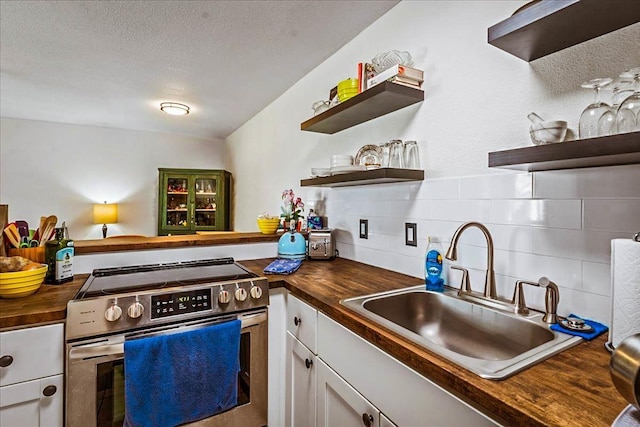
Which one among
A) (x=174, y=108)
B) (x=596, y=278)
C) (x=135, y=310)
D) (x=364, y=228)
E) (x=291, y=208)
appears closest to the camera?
(x=596, y=278)

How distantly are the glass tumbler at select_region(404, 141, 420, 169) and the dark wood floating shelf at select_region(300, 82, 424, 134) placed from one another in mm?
209

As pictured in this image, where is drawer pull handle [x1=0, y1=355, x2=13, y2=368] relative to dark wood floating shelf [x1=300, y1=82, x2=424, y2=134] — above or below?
below

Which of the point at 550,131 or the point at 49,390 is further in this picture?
the point at 49,390

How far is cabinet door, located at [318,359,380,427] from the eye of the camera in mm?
979

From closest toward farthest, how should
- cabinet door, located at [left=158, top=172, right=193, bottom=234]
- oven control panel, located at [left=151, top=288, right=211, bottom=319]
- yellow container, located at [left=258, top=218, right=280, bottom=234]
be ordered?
1. oven control panel, located at [left=151, top=288, right=211, bottom=319]
2. yellow container, located at [left=258, top=218, right=280, bottom=234]
3. cabinet door, located at [left=158, top=172, right=193, bottom=234]

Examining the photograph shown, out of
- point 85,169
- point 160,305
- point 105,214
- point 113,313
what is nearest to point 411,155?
point 160,305

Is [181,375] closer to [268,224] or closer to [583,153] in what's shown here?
[268,224]

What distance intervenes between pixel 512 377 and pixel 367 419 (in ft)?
1.53

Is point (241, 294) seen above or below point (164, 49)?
below

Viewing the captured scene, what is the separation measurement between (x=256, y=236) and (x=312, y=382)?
100cm

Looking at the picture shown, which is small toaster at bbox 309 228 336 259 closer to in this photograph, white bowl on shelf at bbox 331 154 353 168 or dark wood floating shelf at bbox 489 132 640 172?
white bowl on shelf at bbox 331 154 353 168

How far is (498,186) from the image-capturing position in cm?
122

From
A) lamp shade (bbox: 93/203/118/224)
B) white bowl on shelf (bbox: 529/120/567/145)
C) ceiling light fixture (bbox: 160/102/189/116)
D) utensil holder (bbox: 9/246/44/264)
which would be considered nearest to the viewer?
white bowl on shelf (bbox: 529/120/567/145)

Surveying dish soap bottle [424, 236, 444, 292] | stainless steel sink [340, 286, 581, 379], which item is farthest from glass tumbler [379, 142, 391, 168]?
stainless steel sink [340, 286, 581, 379]
